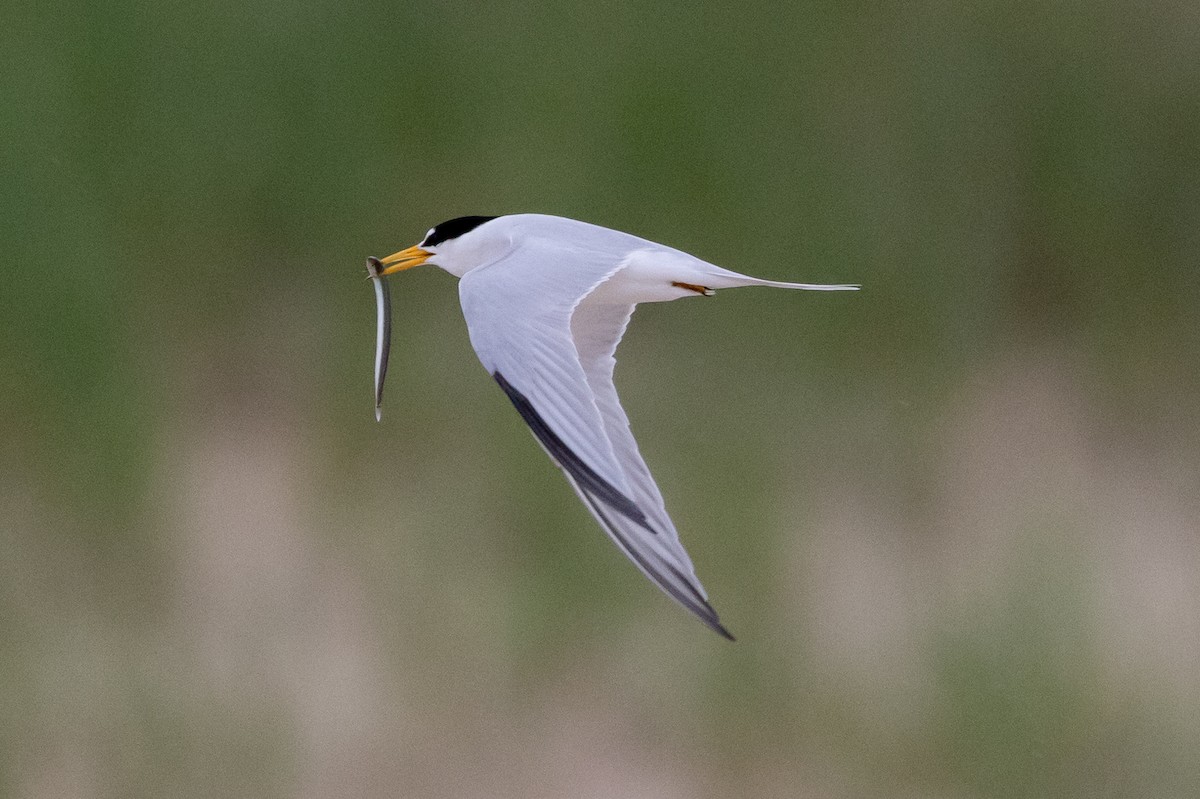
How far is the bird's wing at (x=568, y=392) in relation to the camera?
1764 millimetres

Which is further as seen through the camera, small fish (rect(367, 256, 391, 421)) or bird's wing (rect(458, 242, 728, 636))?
small fish (rect(367, 256, 391, 421))

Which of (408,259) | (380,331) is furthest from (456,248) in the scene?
(380,331)

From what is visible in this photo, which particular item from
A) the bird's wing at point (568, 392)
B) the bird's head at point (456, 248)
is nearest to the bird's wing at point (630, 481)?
the bird's wing at point (568, 392)

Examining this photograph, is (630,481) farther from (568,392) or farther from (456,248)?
(456,248)

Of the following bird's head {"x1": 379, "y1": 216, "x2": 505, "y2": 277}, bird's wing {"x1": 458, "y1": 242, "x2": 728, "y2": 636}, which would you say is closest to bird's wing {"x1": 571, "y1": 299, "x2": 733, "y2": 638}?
bird's wing {"x1": 458, "y1": 242, "x2": 728, "y2": 636}

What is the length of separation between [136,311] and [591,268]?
4.40ft

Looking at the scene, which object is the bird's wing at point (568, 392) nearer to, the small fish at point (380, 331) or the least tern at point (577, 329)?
the least tern at point (577, 329)

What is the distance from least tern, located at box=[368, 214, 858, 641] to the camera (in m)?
1.78

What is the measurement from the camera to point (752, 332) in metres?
3.11

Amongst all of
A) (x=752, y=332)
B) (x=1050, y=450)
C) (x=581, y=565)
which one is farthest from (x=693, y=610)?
(x=1050, y=450)

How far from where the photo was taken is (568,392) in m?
1.85

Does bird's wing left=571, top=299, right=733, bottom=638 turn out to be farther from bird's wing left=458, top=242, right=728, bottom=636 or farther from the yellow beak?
the yellow beak

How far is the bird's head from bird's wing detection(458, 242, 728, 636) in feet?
0.31

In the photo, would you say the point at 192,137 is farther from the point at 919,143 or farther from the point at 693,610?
the point at 693,610
